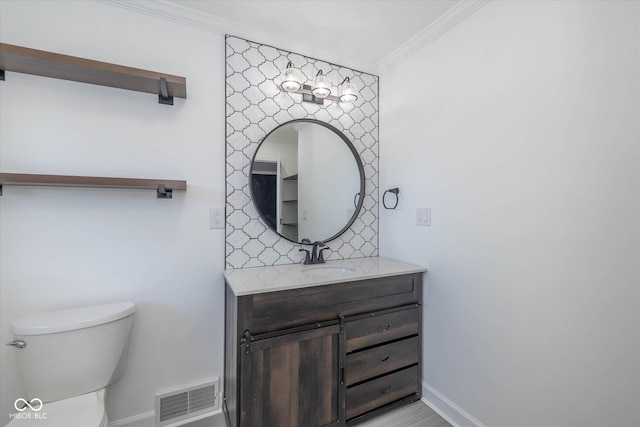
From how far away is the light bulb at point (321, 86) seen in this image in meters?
1.88

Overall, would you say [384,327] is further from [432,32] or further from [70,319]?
[432,32]

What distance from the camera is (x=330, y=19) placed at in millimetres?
1746

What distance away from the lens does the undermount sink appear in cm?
179

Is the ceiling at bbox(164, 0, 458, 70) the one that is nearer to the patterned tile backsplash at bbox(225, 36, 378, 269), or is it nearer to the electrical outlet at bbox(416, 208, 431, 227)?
the patterned tile backsplash at bbox(225, 36, 378, 269)

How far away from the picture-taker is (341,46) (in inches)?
80.3

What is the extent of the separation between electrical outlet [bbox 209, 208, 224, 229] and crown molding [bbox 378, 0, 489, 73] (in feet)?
5.63

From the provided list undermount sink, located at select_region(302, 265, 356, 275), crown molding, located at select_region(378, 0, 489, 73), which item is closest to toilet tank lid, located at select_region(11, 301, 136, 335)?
undermount sink, located at select_region(302, 265, 356, 275)

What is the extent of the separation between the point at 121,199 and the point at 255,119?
933 mm

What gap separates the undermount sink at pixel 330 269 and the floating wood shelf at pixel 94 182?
3.01ft

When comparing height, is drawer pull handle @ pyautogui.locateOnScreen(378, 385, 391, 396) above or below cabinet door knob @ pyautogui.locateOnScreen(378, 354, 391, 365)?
below

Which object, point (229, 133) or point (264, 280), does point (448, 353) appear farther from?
point (229, 133)

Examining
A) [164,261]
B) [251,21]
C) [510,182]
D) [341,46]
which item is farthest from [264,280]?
[341,46]

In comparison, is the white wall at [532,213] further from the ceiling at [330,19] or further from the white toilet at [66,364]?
the white toilet at [66,364]

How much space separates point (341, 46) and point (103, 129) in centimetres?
164
